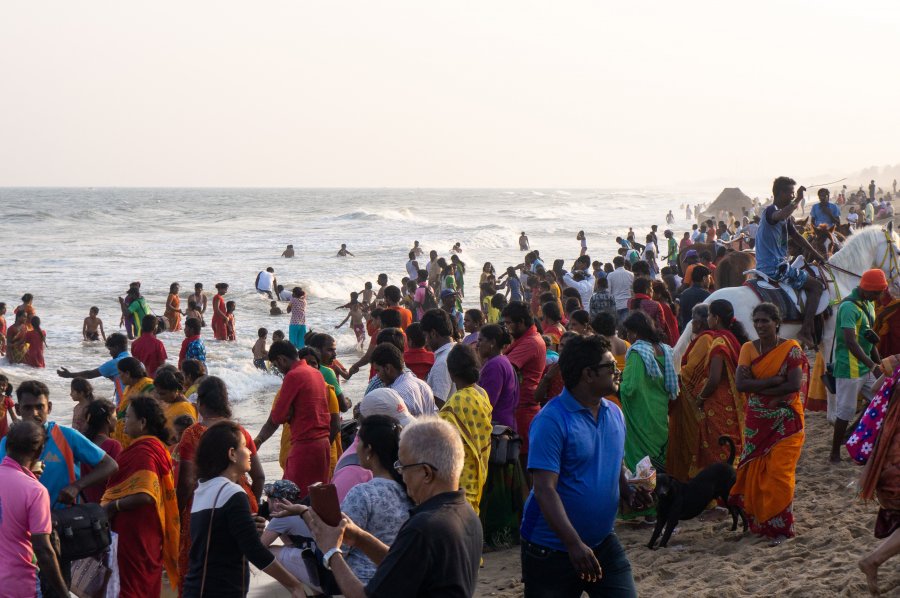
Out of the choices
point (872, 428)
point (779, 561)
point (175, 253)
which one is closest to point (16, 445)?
→ point (872, 428)

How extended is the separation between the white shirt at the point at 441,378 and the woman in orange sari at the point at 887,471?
3103 mm

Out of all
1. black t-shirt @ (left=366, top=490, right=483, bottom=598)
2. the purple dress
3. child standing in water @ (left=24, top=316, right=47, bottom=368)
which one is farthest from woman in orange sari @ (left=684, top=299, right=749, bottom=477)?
child standing in water @ (left=24, top=316, right=47, bottom=368)

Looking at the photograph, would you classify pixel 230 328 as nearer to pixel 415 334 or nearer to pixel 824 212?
pixel 824 212

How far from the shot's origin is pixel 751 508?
685 cm

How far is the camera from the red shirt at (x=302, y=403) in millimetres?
7035

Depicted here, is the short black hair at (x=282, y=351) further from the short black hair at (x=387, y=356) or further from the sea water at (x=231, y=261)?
the sea water at (x=231, y=261)

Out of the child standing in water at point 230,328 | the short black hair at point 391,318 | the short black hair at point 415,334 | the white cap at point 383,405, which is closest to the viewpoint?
the white cap at point 383,405

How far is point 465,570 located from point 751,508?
4.08m

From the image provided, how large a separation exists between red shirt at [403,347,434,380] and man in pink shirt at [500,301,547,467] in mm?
618

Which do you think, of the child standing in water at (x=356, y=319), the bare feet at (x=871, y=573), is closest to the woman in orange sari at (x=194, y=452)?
the bare feet at (x=871, y=573)

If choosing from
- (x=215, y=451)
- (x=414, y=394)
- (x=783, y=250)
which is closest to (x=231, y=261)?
(x=783, y=250)

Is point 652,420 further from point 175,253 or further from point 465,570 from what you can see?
point 175,253

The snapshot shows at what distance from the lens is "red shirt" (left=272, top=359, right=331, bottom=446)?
7035mm

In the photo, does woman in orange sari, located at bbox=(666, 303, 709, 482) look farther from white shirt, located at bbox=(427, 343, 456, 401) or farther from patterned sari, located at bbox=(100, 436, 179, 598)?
patterned sari, located at bbox=(100, 436, 179, 598)
